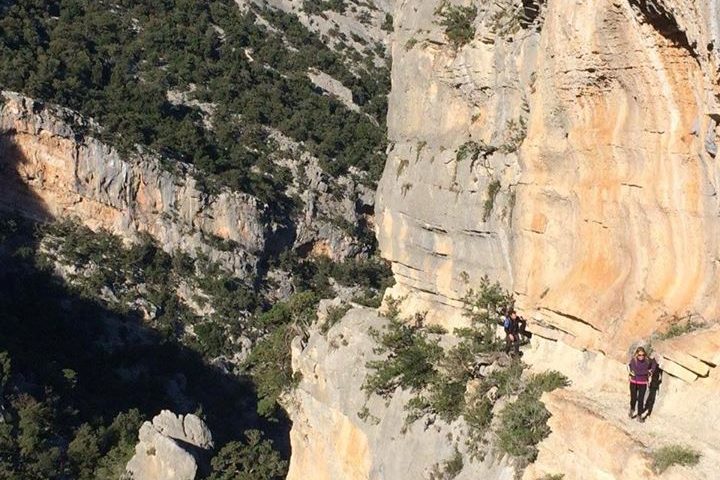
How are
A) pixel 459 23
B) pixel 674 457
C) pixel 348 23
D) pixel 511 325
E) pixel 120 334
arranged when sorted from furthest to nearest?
pixel 348 23 < pixel 120 334 < pixel 459 23 < pixel 511 325 < pixel 674 457

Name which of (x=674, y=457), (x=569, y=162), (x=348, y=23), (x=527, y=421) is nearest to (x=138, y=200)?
(x=348, y=23)

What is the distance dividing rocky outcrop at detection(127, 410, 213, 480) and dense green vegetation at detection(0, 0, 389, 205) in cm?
2040

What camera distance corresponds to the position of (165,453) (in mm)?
32062

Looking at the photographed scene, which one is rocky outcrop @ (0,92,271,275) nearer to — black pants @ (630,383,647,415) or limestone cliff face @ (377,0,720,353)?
limestone cliff face @ (377,0,720,353)

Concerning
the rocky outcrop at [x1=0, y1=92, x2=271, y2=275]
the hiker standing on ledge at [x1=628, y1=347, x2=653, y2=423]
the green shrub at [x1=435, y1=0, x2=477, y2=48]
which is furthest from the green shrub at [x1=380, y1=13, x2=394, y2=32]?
the hiker standing on ledge at [x1=628, y1=347, x2=653, y2=423]

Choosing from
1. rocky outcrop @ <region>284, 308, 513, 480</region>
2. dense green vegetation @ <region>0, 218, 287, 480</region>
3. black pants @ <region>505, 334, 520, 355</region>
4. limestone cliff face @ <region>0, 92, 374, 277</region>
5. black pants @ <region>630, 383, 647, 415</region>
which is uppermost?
black pants @ <region>630, 383, 647, 415</region>

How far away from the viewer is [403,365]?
57.1 ft

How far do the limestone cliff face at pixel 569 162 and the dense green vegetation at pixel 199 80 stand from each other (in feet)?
114

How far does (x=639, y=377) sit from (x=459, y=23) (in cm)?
842

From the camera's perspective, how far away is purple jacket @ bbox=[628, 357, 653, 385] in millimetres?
11766

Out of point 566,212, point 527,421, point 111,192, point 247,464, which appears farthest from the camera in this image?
point 111,192

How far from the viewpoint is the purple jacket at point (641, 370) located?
38.6 ft

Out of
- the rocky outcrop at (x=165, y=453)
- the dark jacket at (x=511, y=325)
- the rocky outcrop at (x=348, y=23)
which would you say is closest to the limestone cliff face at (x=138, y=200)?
the rocky outcrop at (x=348, y=23)

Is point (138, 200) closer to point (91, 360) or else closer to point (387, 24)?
point (91, 360)
